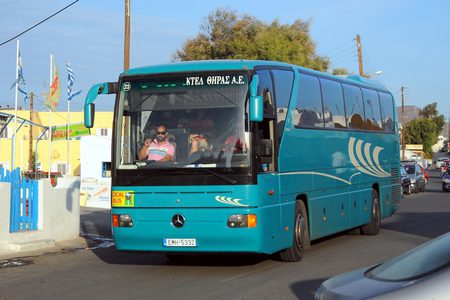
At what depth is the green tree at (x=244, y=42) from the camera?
44.3 metres

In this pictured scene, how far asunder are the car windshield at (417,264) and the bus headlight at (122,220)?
5970 millimetres

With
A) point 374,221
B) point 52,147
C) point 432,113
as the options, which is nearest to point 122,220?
point 374,221

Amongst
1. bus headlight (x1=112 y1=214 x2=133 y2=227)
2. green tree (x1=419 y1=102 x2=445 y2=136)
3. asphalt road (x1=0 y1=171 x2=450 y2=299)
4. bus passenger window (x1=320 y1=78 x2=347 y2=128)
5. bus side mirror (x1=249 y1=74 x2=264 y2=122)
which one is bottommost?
asphalt road (x1=0 y1=171 x2=450 y2=299)

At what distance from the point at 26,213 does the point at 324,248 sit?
657 cm

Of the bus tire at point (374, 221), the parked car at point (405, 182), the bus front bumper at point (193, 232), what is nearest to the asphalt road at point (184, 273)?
the bus front bumper at point (193, 232)

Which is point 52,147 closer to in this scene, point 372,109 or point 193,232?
point 372,109

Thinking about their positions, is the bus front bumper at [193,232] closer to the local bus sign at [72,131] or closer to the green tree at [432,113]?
the local bus sign at [72,131]

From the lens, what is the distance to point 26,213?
14719 millimetres

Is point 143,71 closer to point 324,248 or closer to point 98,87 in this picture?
point 98,87

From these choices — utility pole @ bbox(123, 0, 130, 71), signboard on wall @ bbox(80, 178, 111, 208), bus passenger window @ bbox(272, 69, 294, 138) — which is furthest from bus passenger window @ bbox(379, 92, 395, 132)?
signboard on wall @ bbox(80, 178, 111, 208)

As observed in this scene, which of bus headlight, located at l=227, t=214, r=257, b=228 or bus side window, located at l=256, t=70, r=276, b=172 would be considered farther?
bus side window, located at l=256, t=70, r=276, b=172

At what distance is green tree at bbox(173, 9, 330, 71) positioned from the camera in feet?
145

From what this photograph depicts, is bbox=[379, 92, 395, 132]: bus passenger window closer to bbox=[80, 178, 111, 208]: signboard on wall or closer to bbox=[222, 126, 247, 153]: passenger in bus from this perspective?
bbox=[222, 126, 247, 153]: passenger in bus

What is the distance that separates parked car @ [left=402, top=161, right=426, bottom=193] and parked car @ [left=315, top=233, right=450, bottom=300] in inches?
1406
